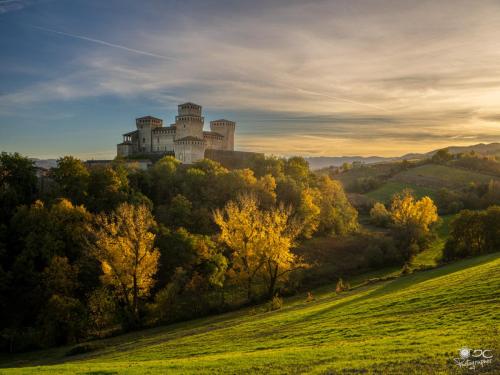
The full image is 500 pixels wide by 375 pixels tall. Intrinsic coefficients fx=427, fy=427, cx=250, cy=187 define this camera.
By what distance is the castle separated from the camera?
85562mm

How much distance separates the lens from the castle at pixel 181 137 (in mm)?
85562

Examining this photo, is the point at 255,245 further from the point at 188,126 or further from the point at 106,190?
the point at 188,126

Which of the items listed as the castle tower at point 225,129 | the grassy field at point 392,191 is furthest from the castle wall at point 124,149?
the grassy field at point 392,191

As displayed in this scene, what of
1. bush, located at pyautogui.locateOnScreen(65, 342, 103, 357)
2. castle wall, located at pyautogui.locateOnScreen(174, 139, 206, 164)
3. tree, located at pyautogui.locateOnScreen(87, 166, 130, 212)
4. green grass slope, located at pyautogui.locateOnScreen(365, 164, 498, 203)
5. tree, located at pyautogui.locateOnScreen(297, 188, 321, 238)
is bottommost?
bush, located at pyautogui.locateOnScreen(65, 342, 103, 357)

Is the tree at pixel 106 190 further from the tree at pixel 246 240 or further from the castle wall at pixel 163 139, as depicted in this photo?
the castle wall at pixel 163 139

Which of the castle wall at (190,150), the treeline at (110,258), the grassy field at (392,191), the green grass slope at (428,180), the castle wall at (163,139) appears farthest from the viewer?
the green grass slope at (428,180)

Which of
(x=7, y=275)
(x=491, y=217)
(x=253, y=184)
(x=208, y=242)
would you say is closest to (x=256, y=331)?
(x=208, y=242)

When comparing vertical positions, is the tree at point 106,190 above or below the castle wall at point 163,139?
below

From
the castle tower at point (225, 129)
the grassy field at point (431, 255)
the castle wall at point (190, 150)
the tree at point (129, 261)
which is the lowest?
the grassy field at point (431, 255)

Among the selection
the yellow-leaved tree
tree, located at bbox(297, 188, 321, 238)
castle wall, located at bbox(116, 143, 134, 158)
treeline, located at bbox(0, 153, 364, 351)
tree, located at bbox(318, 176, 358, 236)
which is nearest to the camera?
treeline, located at bbox(0, 153, 364, 351)

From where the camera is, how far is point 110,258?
3909 cm

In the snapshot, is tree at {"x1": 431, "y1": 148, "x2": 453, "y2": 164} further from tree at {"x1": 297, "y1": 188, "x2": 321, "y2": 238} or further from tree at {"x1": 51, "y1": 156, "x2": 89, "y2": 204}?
tree at {"x1": 51, "y1": 156, "x2": 89, "y2": 204}

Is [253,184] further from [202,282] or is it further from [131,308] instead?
[131,308]

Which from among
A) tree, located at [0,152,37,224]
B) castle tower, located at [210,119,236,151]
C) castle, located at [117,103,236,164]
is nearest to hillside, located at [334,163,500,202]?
castle tower, located at [210,119,236,151]
